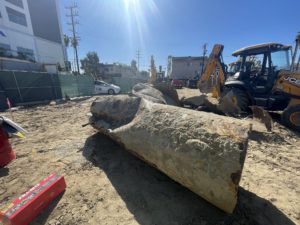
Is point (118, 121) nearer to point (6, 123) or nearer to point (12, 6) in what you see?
point (6, 123)

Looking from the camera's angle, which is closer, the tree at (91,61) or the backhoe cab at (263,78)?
the backhoe cab at (263,78)

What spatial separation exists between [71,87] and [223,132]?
14.3 meters

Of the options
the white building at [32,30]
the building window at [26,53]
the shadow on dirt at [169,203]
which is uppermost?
the white building at [32,30]

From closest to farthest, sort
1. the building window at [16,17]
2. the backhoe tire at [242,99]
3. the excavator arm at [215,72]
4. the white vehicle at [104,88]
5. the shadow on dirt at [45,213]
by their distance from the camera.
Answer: the shadow on dirt at [45,213]
the backhoe tire at [242,99]
the excavator arm at [215,72]
the white vehicle at [104,88]
the building window at [16,17]

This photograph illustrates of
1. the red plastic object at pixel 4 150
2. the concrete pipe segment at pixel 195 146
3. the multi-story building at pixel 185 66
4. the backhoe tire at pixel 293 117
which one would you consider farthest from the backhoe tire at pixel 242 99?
the multi-story building at pixel 185 66

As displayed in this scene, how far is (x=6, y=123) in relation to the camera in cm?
265

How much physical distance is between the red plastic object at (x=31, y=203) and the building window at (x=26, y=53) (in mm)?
27603

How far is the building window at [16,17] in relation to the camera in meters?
21.9

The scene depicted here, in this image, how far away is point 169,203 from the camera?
6.93ft

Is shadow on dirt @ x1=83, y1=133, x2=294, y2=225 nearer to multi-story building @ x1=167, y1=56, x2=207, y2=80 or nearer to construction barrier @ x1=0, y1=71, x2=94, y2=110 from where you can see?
construction barrier @ x1=0, y1=71, x2=94, y2=110

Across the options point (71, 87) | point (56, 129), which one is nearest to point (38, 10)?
point (71, 87)

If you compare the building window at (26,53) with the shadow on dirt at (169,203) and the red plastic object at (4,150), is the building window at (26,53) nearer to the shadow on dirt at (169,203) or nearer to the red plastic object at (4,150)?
the red plastic object at (4,150)

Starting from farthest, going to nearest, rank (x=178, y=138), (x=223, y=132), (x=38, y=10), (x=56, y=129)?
1. (x=38, y=10)
2. (x=56, y=129)
3. (x=178, y=138)
4. (x=223, y=132)

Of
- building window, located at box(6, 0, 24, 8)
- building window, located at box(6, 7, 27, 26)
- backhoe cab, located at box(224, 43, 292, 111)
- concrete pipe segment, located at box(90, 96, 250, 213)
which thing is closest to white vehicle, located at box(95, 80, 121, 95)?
backhoe cab, located at box(224, 43, 292, 111)
